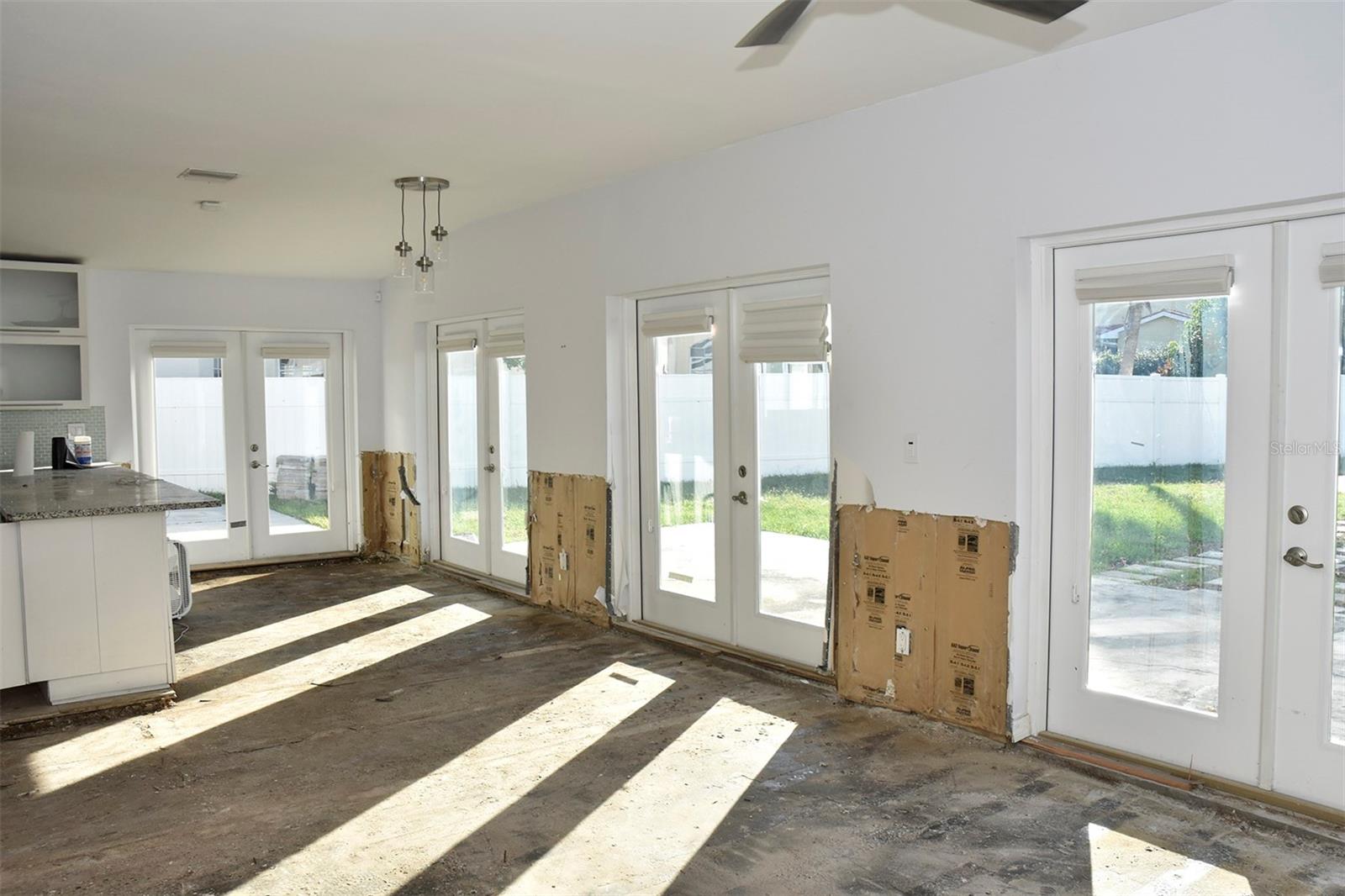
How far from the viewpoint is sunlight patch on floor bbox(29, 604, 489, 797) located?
386cm

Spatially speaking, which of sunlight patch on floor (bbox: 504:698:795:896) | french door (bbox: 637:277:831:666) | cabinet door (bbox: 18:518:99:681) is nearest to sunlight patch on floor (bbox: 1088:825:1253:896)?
sunlight patch on floor (bbox: 504:698:795:896)

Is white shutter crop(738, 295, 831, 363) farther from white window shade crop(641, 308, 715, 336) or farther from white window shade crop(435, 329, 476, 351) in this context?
white window shade crop(435, 329, 476, 351)

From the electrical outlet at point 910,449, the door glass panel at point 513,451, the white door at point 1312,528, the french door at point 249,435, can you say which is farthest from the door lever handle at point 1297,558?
the french door at point 249,435

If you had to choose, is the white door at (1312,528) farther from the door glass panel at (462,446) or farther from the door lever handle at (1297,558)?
the door glass panel at (462,446)

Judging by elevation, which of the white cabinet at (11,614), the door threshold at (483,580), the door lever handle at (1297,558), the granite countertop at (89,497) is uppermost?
the granite countertop at (89,497)

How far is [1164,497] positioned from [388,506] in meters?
6.90

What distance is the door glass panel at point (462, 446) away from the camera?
7609 mm

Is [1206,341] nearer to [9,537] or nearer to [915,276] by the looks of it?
[915,276]

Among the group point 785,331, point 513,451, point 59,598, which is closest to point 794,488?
point 785,331

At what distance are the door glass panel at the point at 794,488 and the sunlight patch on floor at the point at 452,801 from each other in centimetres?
82

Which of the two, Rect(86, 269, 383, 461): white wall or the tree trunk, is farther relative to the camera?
Rect(86, 269, 383, 461): white wall

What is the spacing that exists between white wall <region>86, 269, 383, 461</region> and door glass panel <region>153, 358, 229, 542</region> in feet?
0.91

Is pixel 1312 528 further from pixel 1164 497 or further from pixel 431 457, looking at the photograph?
pixel 431 457

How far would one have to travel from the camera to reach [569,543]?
627 centimetres
